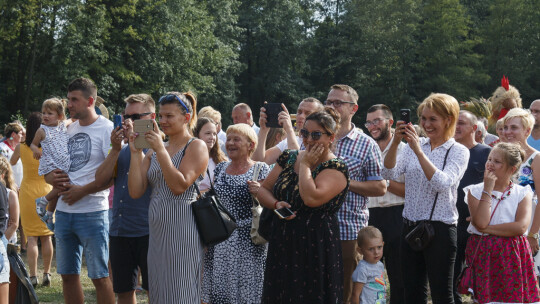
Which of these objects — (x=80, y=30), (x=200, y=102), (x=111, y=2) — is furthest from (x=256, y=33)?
(x=80, y=30)

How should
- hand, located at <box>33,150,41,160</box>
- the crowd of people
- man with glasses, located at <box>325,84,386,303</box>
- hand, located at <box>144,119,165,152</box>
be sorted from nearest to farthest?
the crowd of people
hand, located at <box>144,119,165,152</box>
man with glasses, located at <box>325,84,386,303</box>
hand, located at <box>33,150,41,160</box>

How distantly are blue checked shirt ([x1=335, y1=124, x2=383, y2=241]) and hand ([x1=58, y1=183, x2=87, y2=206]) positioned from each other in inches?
85.6

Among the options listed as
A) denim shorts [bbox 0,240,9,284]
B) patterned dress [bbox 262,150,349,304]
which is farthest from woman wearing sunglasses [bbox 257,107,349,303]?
denim shorts [bbox 0,240,9,284]

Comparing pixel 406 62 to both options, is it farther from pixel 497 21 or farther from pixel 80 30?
pixel 80 30

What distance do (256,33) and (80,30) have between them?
1906cm

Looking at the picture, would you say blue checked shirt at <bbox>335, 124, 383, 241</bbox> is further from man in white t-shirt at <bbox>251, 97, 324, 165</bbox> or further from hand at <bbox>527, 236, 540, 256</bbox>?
hand at <bbox>527, 236, 540, 256</bbox>

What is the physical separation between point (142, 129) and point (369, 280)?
236 centimetres

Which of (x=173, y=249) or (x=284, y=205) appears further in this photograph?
(x=173, y=249)

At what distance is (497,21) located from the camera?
4478cm

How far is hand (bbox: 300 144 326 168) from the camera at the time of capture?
4180 millimetres

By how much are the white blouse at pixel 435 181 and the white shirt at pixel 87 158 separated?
2438 millimetres

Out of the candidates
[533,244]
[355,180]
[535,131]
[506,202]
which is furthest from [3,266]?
[535,131]

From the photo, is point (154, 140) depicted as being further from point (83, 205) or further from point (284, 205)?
point (83, 205)

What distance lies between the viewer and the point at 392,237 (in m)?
6.27
